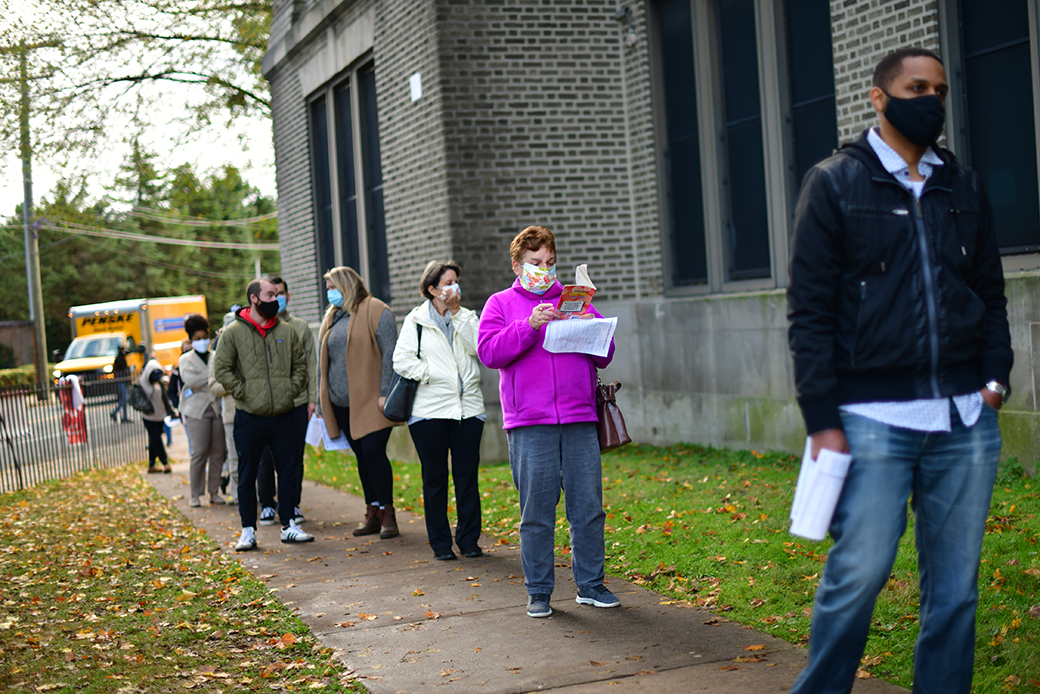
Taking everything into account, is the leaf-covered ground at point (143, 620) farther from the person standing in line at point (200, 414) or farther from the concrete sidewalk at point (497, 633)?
the person standing in line at point (200, 414)

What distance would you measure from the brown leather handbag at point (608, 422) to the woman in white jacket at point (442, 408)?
5.91 feet

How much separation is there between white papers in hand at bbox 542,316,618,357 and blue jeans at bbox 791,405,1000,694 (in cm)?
247

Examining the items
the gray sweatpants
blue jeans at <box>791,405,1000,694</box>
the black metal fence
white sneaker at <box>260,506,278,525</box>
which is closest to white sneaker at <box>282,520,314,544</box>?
white sneaker at <box>260,506,278,525</box>

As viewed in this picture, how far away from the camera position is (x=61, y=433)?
55.8 feet

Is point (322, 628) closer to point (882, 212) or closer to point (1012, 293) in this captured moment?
point (882, 212)

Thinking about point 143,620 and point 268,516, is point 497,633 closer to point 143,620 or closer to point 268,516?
point 143,620

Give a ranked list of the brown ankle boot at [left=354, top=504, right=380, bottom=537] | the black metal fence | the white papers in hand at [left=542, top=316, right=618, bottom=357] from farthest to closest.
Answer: the black metal fence → the brown ankle boot at [left=354, top=504, right=380, bottom=537] → the white papers in hand at [left=542, top=316, right=618, bottom=357]

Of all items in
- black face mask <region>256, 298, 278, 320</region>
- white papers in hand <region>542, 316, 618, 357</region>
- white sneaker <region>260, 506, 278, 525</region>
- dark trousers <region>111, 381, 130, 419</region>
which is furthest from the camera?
dark trousers <region>111, 381, 130, 419</region>

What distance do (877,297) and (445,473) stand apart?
4820 millimetres

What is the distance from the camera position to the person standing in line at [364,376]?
8.65 m

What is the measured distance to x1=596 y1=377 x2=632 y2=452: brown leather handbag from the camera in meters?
5.79

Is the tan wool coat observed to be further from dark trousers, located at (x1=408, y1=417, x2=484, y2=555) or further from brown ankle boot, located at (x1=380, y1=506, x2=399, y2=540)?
dark trousers, located at (x1=408, y1=417, x2=484, y2=555)

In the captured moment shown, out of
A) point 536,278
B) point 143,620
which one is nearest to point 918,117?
point 536,278

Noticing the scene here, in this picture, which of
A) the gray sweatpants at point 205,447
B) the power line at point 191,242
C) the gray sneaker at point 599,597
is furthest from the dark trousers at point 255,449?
the power line at point 191,242
